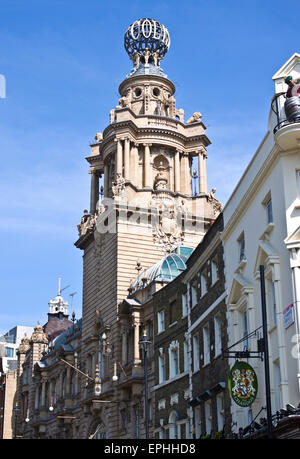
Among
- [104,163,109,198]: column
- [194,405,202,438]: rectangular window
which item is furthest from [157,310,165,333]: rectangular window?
[104,163,109,198]: column

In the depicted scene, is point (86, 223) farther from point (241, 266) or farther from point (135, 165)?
point (241, 266)

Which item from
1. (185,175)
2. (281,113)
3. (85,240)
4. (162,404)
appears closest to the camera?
(281,113)

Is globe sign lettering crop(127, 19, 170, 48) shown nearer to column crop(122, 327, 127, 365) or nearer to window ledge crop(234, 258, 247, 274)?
column crop(122, 327, 127, 365)

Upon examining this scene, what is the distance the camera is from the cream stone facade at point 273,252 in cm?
2447

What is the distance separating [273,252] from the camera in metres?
26.2

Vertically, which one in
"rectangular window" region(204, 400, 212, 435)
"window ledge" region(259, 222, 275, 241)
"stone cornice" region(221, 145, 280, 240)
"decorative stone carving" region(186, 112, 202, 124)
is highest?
"decorative stone carving" region(186, 112, 202, 124)

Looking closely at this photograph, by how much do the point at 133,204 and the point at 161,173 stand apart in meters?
7.70

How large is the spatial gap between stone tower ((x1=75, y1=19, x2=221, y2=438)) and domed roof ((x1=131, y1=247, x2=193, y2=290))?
2424mm

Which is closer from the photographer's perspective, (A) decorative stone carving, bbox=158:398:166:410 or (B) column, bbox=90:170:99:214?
(A) decorative stone carving, bbox=158:398:166:410

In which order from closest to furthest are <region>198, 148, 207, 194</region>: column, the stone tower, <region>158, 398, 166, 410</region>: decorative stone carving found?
1. <region>158, 398, 166, 410</region>: decorative stone carving
2. the stone tower
3. <region>198, 148, 207, 194</region>: column

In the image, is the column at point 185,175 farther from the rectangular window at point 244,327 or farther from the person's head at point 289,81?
the person's head at point 289,81

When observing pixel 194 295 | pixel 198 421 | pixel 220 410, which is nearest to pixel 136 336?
pixel 194 295

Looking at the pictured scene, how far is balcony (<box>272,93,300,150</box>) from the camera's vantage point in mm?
25312
